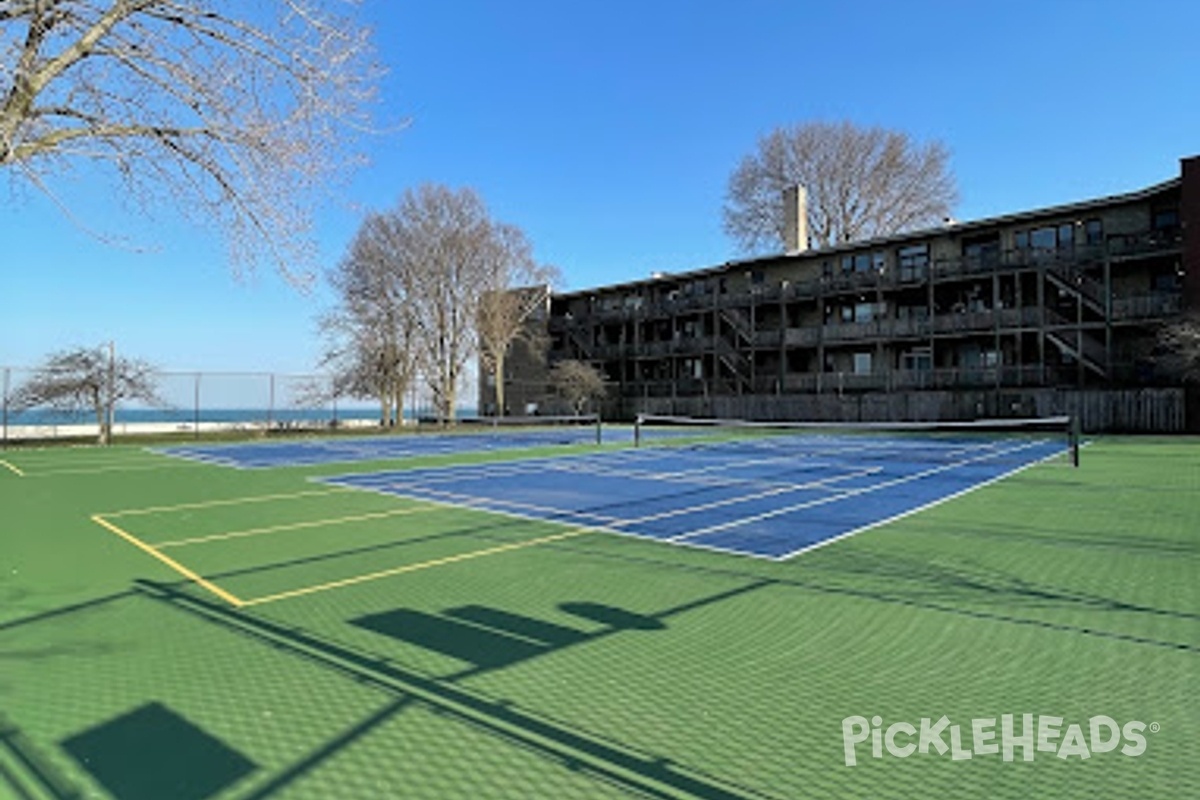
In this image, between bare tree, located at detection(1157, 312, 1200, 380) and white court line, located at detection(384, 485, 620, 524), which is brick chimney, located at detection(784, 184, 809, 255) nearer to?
bare tree, located at detection(1157, 312, 1200, 380)

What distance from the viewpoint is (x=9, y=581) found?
6.93 meters

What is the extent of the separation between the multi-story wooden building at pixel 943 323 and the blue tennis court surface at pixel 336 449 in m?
18.0

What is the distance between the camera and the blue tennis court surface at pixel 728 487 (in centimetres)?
963

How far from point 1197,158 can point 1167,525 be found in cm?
3022

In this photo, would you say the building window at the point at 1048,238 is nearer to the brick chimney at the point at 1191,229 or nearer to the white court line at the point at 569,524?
the brick chimney at the point at 1191,229

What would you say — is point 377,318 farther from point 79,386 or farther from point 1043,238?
point 1043,238

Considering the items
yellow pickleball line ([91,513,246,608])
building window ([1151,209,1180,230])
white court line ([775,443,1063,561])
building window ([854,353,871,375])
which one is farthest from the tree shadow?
building window ([854,353,871,375])

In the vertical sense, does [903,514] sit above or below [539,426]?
below

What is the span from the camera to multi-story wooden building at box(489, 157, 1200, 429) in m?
32.6

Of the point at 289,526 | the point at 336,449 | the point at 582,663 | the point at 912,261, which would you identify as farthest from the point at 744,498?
the point at 912,261

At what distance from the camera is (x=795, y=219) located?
4872 centimetres

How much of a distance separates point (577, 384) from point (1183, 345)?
31.5 m

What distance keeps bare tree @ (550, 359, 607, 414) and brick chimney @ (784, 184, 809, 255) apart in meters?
15.5
